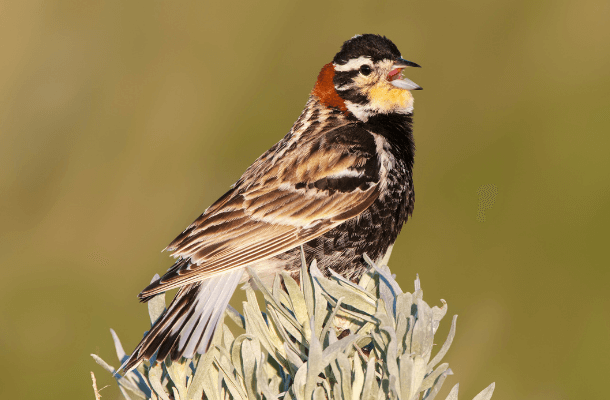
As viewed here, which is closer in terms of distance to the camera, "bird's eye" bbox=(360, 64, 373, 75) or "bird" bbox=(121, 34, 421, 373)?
"bird" bbox=(121, 34, 421, 373)

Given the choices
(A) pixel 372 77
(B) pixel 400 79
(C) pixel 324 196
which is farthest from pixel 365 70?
(C) pixel 324 196

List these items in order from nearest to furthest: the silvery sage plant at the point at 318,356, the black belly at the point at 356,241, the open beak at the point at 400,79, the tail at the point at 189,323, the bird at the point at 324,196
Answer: the silvery sage plant at the point at 318,356, the tail at the point at 189,323, the bird at the point at 324,196, the black belly at the point at 356,241, the open beak at the point at 400,79

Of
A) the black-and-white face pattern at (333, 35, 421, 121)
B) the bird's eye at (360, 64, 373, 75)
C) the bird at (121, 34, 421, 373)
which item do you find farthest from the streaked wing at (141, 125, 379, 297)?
the bird's eye at (360, 64, 373, 75)

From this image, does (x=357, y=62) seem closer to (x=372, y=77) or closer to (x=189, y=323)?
(x=372, y=77)

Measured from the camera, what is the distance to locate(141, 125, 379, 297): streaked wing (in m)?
2.70

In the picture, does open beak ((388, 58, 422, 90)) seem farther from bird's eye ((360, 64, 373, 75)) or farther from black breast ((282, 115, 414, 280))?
black breast ((282, 115, 414, 280))

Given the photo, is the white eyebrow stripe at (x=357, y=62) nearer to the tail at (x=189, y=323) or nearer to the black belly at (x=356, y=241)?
the black belly at (x=356, y=241)

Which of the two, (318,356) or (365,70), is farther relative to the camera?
(365,70)

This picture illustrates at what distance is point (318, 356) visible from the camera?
1.31 m

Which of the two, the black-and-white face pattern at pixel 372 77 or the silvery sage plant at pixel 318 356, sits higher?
the black-and-white face pattern at pixel 372 77

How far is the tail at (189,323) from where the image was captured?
1799 mm

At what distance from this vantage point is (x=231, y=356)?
1658 millimetres

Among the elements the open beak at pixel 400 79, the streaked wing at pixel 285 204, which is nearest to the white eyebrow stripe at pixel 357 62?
the open beak at pixel 400 79

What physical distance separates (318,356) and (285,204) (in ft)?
5.69
